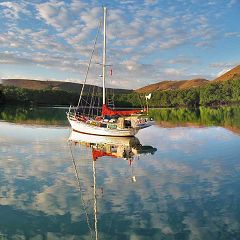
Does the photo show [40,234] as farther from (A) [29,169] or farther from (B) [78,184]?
(A) [29,169]

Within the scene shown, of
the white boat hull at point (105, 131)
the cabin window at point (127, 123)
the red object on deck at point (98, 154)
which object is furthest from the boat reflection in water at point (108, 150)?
the cabin window at point (127, 123)

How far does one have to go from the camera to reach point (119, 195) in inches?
857

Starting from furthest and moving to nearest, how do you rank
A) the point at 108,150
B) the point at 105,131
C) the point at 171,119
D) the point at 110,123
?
the point at 171,119, the point at 110,123, the point at 105,131, the point at 108,150

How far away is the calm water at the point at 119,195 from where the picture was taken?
16672 mm

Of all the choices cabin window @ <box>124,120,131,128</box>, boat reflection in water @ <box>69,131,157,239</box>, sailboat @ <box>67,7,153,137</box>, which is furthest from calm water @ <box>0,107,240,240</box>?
cabin window @ <box>124,120,131,128</box>

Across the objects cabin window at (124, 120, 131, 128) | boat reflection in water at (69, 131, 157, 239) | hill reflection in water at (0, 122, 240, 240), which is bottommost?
hill reflection in water at (0, 122, 240, 240)

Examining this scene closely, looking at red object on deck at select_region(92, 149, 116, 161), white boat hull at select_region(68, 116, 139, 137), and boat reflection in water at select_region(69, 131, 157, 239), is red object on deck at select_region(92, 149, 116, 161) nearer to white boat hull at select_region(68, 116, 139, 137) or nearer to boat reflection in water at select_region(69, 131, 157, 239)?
boat reflection in water at select_region(69, 131, 157, 239)

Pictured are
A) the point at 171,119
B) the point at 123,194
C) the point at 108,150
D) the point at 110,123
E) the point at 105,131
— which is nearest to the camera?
the point at 123,194

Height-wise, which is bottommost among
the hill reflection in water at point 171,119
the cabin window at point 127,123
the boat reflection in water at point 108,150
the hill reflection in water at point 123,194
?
the hill reflection in water at point 123,194

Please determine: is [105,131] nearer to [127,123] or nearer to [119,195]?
[127,123]

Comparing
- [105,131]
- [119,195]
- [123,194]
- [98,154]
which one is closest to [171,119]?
[105,131]

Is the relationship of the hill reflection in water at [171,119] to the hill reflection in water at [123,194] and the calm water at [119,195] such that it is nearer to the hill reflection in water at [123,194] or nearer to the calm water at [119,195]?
the hill reflection in water at [123,194]

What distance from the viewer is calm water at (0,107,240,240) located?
16672mm

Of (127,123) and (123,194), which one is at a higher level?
(127,123)
